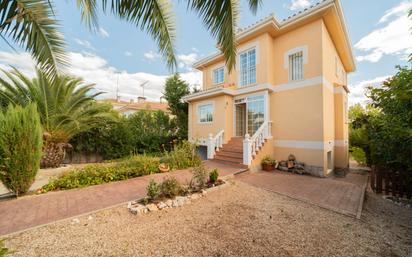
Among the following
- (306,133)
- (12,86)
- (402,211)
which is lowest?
(402,211)

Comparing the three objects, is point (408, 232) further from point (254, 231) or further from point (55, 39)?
point (55, 39)

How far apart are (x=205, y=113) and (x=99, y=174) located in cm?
810

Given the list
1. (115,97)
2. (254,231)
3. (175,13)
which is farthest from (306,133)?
(115,97)

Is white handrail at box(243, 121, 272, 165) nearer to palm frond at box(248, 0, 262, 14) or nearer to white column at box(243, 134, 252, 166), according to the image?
white column at box(243, 134, 252, 166)

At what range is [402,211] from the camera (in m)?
5.14

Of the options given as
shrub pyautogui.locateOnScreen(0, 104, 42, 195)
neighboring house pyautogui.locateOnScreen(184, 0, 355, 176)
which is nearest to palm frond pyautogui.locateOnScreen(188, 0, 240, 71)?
neighboring house pyautogui.locateOnScreen(184, 0, 355, 176)

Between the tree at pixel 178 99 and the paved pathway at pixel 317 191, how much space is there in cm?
1017

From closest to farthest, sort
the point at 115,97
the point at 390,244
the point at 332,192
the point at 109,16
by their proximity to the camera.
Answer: the point at 109,16 → the point at 390,244 → the point at 332,192 → the point at 115,97

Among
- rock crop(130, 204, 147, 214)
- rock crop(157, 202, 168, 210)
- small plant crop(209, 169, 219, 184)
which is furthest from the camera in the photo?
small plant crop(209, 169, 219, 184)

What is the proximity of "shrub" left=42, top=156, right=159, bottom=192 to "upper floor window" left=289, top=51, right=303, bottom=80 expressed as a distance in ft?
27.8

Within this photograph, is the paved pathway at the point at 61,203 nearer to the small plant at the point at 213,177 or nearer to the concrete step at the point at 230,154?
the small plant at the point at 213,177

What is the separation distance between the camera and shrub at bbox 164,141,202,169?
8.60 m

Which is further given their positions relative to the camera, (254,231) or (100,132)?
(100,132)

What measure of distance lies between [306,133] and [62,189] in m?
10.2
